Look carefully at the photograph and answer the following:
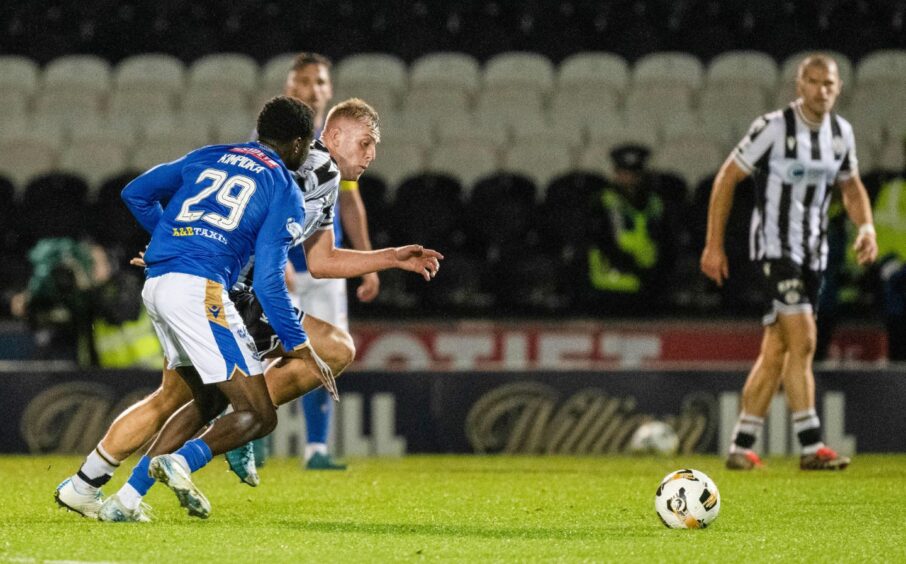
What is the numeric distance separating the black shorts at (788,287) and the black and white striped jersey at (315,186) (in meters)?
2.91

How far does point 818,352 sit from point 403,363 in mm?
3009

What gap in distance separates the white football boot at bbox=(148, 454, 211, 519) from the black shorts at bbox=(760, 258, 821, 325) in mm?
3951

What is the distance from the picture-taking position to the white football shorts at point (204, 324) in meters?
5.32

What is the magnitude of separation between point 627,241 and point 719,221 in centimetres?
319

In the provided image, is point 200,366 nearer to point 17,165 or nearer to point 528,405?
point 528,405

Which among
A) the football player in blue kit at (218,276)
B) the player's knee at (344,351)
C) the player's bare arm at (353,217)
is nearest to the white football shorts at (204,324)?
the football player in blue kit at (218,276)

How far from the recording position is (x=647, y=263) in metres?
11.4

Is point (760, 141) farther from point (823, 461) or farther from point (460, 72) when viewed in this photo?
point (460, 72)

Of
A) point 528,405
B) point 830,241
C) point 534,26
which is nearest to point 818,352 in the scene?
point 830,241

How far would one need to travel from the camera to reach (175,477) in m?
5.11

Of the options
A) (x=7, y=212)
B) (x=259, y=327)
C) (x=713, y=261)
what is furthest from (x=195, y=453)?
(x=7, y=212)

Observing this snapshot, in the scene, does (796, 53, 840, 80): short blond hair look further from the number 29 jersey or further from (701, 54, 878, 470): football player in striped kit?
the number 29 jersey

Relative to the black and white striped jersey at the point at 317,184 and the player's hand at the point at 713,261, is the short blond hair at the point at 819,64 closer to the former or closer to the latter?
the player's hand at the point at 713,261

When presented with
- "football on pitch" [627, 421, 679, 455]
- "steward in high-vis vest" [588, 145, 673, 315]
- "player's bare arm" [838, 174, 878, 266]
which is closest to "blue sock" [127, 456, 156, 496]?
"player's bare arm" [838, 174, 878, 266]
